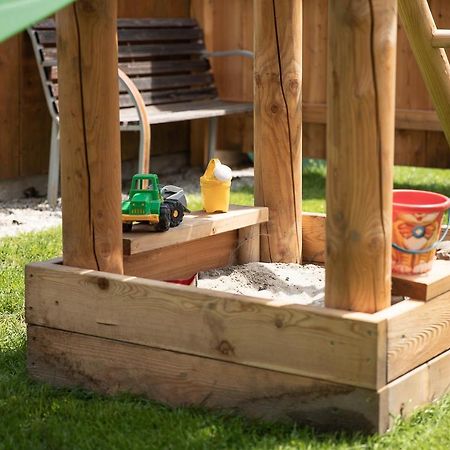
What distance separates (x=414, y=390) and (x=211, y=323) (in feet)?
2.06

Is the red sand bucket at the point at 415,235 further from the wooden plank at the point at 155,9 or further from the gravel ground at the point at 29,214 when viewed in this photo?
the wooden plank at the point at 155,9

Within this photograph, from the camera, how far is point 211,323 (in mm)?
3213

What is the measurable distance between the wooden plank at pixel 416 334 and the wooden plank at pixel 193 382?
0.51 feet

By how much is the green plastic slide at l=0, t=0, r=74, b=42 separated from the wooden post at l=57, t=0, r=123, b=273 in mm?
780

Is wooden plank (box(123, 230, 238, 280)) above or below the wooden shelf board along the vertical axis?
below

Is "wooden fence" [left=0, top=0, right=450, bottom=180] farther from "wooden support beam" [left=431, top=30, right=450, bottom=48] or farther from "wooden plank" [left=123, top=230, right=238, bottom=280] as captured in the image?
"wooden support beam" [left=431, top=30, right=450, bottom=48]

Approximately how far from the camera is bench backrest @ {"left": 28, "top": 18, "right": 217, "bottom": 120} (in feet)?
24.7

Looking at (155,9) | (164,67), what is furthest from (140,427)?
(155,9)

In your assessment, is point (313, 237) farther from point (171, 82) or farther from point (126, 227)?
point (171, 82)

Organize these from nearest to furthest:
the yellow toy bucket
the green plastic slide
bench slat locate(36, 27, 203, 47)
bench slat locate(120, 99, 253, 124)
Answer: the green plastic slide → the yellow toy bucket → bench slat locate(120, 99, 253, 124) → bench slat locate(36, 27, 203, 47)

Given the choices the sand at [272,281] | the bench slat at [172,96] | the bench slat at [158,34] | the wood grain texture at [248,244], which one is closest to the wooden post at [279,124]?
the wood grain texture at [248,244]

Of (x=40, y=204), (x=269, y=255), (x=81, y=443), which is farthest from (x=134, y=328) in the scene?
(x=40, y=204)

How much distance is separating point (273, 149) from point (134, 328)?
1.14 m

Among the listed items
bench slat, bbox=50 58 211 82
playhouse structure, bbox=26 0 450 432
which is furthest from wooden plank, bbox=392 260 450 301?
bench slat, bbox=50 58 211 82
